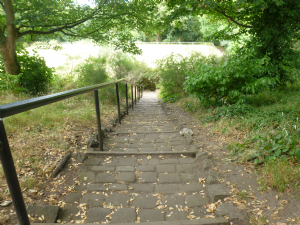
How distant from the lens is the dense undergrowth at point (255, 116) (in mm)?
1905

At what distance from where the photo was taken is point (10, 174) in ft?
3.13

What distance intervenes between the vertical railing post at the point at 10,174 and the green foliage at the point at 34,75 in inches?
248

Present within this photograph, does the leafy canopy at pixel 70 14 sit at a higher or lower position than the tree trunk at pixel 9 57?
higher

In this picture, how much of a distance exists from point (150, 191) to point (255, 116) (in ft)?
7.24

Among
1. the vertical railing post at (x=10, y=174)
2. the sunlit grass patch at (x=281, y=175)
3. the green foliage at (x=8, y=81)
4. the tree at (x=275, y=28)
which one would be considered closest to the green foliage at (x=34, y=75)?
the green foliage at (x=8, y=81)

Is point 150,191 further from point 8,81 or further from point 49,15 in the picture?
point 49,15

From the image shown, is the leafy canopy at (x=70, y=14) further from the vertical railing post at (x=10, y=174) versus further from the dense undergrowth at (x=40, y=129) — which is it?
the vertical railing post at (x=10, y=174)

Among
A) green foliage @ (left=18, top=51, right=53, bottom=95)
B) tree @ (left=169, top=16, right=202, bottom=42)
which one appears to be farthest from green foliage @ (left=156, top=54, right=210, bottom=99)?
tree @ (left=169, top=16, right=202, bottom=42)

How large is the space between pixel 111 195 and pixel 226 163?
137 cm

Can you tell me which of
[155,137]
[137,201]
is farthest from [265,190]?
[155,137]

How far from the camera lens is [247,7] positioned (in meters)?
5.49

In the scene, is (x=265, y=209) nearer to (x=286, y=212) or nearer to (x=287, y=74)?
(x=286, y=212)

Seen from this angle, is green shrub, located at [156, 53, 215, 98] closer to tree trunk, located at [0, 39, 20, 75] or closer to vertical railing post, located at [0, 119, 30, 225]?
tree trunk, located at [0, 39, 20, 75]

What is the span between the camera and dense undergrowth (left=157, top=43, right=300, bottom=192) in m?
1.91
